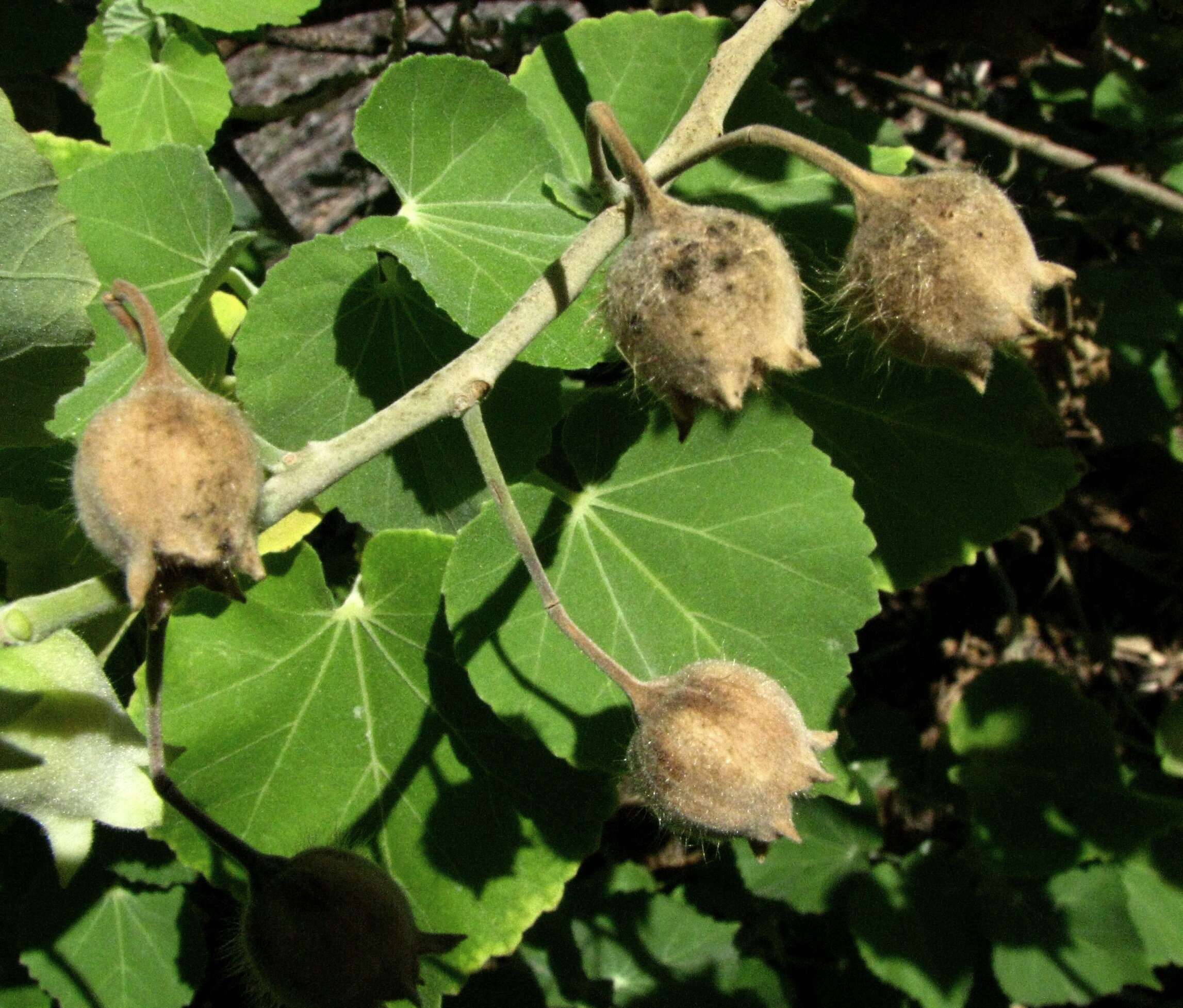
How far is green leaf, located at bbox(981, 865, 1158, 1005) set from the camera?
2422 millimetres

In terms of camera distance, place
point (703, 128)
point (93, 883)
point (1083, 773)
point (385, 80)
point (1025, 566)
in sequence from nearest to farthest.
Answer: point (703, 128)
point (385, 80)
point (93, 883)
point (1083, 773)
point (1025, 566)

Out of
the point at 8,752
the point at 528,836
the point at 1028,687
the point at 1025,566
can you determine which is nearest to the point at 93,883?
the point at 528,836

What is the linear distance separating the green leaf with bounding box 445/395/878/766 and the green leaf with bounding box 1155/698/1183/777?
5.12ft

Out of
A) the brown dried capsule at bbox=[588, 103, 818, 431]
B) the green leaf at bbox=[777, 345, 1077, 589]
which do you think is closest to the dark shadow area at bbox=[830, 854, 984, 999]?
the green leaf at bbox=[777, 345, 1077, 589]

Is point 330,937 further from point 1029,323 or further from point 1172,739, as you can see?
point 1172,739

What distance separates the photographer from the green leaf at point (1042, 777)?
2.39 metres

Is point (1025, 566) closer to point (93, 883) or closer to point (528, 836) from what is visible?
point (528, 836)

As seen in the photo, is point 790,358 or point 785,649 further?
point 785,649

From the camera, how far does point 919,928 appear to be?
2.47 m

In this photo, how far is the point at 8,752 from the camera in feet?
3.60

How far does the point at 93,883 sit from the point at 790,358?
6.21 ft

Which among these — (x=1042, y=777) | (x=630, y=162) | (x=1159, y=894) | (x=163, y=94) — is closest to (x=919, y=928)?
(x=1042, y=777)

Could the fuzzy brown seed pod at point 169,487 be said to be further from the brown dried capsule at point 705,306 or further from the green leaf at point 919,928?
the green leaf at point 919,928

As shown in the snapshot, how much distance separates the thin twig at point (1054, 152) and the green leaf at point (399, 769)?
144 centimetres
